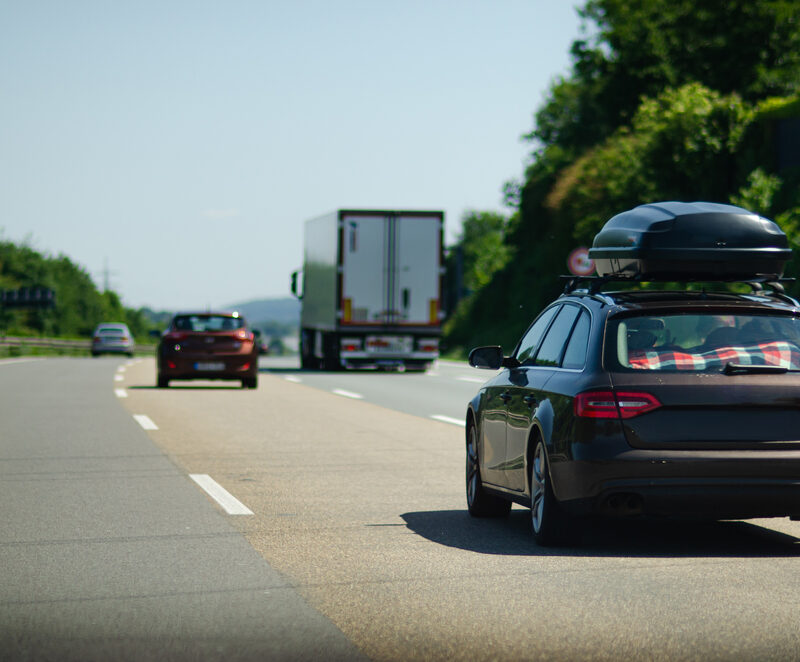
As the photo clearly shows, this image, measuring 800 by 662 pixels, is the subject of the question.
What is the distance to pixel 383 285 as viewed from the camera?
33.9 metres

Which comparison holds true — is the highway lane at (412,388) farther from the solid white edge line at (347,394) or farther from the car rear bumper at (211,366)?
the car rear bumper at (211,366)

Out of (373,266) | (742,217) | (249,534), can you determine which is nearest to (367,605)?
(249,534)

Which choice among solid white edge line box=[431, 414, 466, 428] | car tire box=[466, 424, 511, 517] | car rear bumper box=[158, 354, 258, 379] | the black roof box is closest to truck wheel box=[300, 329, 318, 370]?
car rear bumper box=[158, 354, 258, 379]

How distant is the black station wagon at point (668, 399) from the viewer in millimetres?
6812

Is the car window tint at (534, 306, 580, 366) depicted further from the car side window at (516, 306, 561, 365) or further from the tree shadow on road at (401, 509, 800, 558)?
the tree shadow on road at (401, 509, 800, 558)

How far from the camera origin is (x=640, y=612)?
18.5ft

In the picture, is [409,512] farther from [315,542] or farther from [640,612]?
[640,612]

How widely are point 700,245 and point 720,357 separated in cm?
109

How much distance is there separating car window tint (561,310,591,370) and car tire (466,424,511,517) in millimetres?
1349

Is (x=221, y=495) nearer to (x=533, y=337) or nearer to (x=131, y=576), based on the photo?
(x=533, y=337)

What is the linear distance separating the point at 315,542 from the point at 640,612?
253 cm

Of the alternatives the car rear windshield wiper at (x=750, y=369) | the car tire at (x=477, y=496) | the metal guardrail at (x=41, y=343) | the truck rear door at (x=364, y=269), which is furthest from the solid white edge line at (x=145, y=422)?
the metal guardrail at (x=41, y=343)

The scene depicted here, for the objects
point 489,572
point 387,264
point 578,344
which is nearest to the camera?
point 489,572

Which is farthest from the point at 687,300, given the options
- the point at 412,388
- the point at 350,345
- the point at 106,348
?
the point at 106,348
